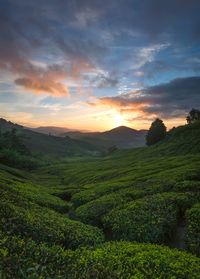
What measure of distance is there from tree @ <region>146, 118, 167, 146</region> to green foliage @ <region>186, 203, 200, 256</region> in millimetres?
126687

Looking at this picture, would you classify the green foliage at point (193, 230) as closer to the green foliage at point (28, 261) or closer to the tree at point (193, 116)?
the green foliage at point (28, 261)

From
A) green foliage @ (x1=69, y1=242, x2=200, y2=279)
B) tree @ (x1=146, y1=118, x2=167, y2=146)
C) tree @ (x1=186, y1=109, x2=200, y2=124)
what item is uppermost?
tree @ (x1=186, y1=109, x2=200, y2=124)

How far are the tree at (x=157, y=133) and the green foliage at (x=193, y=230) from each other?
12669 cm

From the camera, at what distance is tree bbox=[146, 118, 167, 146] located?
152850 mm

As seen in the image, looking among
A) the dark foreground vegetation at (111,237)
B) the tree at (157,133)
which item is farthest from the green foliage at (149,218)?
the tree at (157,133)

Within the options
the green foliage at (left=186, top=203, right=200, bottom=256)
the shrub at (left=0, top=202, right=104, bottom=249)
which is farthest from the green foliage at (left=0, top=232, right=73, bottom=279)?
the green foliage at (left=186, top=203, right=200, bottom=256)

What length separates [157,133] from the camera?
153 metres

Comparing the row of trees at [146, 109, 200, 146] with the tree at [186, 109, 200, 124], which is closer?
the row of trees at [146, 109, 200, 146]

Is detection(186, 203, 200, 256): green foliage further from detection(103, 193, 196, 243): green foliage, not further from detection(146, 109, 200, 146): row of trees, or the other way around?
detection(146, 109, 200, 146): row of trees

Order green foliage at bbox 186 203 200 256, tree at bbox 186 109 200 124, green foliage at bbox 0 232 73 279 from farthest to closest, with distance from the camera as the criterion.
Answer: tree at bbox 186 109 200 124 < green foliage at bbox 186 203 200 256 < green foliage at bbox 0 232 73 279

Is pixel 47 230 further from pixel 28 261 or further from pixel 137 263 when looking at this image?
pixel 28 261

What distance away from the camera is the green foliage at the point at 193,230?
21286mm

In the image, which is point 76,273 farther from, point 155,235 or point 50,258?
point 155,235

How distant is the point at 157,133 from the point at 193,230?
5181 inches
